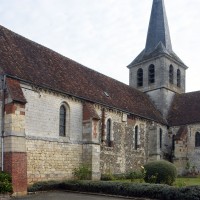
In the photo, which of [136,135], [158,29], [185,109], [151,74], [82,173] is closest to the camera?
[82,173]

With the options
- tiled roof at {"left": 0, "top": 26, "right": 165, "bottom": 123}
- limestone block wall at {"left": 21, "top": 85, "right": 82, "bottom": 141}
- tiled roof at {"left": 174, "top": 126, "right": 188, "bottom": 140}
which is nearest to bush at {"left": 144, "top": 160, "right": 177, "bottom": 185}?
limestone block wall at {"left": 21, "top": 85, "right": 82, "bottom": 141}

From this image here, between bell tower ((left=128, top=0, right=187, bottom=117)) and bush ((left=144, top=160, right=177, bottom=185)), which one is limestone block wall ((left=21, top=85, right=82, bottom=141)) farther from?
bell tower ((left=128, top=0, right=187, bottom=117))

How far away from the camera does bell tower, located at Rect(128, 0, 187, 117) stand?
109 ft

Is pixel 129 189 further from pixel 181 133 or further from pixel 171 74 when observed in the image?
pixel 171 74

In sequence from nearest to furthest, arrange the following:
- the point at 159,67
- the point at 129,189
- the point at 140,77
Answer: the point at 129,189
the point at 159,67
the point at 140,77

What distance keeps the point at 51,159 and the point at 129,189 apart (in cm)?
507

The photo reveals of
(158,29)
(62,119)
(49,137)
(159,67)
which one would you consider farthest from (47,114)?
(158,29)

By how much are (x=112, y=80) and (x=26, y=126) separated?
41.1 feet

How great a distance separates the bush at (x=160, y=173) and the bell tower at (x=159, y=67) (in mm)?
13601

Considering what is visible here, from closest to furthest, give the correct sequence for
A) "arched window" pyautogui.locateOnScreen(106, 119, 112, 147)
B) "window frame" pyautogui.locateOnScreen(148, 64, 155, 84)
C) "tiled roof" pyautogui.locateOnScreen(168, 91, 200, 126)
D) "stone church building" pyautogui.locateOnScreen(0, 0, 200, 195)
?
"stone church building" pyautogui.locateOnScreen(0, 0, 200, 195)
"arched window" pyautogui.locateOnScreen(106, 119, 112, 147)
"tiled roof" pyautogui.locateOnScreen(168, 91, 200, 126)
"window frame" pyautogui.locateOnScreen(148, 64, 155, 84)

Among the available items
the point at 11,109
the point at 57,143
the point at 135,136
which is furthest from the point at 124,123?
the point at 11,109

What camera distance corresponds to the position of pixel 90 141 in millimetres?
20844

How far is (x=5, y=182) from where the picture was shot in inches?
597

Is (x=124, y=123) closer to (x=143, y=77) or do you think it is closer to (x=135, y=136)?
(x=135, y=136)
